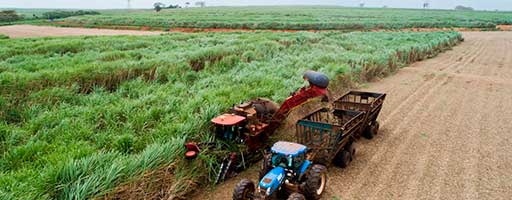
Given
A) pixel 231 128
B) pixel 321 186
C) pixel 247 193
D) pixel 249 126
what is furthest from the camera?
pixel 249 126

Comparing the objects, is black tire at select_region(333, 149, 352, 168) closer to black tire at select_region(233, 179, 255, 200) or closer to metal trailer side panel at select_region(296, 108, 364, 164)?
metal trailer side panel at select_region(296, 108, 364, 164)

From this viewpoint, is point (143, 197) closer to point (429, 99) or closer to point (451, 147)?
point (451, 147)

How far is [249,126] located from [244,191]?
1.58m

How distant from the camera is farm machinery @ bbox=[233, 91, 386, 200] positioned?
4.84 m

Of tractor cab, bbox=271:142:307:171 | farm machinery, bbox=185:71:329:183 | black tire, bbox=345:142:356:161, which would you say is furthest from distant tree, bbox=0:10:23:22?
tractor cab, bbox=271:142:307:171

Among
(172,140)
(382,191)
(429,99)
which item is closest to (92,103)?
(172,140)

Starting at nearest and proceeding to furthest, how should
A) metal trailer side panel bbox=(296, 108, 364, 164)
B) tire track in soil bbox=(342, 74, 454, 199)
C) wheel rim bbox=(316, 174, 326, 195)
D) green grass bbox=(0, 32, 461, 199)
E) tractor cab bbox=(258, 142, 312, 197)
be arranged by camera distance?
green grass bbox=(0, 32, 461, 199)
tractor cab bbox=(258, 142, 312, 197)
wheel rim bbox=(316, 174, 326, 195)
metal trailer side panel bbox=(296, 108, 364, 164)
tire track in soil bbox=(342, 74, 454, 199)

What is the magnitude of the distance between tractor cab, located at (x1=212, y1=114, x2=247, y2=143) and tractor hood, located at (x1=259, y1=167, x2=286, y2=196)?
3.65ft

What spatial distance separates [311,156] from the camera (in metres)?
5.77

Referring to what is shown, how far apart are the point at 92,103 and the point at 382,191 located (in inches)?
231

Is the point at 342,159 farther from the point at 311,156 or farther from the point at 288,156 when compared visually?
the point at 288,156

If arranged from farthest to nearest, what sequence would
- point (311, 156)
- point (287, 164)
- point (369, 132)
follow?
point (369, 132)
point (311, 156)
point (287, 164)

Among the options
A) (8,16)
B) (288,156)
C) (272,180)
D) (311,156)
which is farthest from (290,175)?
(8,16)

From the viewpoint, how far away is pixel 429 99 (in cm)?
1115
